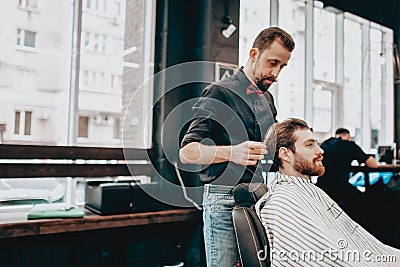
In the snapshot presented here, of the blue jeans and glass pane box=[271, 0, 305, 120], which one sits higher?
glass pane box=[271, 0, 305, 120]

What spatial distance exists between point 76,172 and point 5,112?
579 millimetres

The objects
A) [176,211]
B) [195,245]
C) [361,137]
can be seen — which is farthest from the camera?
[361,137]

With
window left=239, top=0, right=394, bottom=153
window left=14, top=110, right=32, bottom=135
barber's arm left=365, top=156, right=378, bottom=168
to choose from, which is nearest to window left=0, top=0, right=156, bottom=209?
window left=14, top=110, right=32, bottom=135

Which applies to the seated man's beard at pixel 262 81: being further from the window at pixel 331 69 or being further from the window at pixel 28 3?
the window at pixel 28 3

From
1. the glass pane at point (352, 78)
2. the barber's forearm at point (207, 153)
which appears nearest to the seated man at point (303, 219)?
the barber's forearm at point (207, 153)

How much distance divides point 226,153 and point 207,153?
72 millimetres

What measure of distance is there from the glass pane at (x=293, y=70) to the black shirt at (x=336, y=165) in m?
0.72

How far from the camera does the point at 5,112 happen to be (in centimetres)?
258

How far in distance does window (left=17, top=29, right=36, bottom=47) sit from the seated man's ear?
1848mm

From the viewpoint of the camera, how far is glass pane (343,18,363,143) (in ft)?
16.9

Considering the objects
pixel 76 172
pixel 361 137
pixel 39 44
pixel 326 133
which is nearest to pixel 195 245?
pixel 76 172

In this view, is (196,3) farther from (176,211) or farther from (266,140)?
(266,140)

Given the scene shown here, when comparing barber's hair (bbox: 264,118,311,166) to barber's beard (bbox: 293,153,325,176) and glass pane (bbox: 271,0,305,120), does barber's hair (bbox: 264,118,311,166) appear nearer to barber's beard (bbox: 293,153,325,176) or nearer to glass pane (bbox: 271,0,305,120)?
barber's beard (bbox: 293,153,325,176)

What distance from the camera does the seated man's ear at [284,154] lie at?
1.72m
